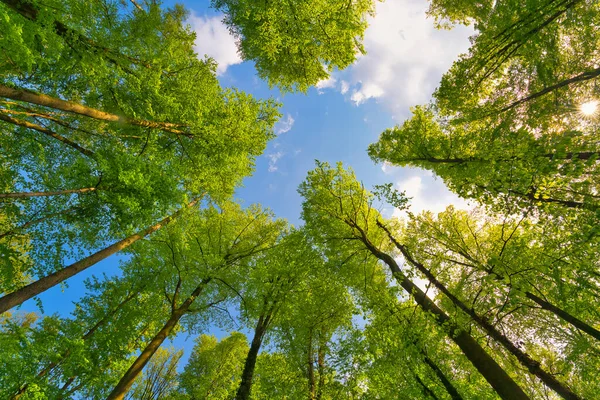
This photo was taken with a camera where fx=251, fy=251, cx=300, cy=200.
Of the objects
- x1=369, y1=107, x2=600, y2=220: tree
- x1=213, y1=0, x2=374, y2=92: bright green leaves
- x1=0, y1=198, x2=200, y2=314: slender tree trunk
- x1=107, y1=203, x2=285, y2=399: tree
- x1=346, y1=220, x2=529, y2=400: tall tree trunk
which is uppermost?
x1=213, y1=0, x2=374, y2=92: bright green leaves

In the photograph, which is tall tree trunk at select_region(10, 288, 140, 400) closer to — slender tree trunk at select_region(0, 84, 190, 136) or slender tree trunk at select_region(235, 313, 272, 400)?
slender tree trunk at select_region(235, 313, 272, 400)

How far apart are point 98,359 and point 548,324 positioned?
37.1ft

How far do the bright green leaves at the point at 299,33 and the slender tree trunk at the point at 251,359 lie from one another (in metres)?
7.87

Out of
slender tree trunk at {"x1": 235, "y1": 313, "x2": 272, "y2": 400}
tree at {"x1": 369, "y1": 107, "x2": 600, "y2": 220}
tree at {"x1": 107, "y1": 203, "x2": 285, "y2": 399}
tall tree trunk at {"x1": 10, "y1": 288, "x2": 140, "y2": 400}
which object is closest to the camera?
tree at {"x1": 369, "y1": 107, "x2": 600, "y2": 220}

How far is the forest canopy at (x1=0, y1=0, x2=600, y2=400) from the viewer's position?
3.86 m

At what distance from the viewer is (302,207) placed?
8.90 m

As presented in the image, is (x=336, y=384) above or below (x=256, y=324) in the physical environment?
below

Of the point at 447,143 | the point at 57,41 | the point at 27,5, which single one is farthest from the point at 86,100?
the point at 447,143

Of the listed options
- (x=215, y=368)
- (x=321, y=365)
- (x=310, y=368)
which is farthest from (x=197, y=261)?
(x=215, y=368)

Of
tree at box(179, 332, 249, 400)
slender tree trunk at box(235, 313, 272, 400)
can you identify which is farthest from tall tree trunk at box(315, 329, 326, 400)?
tree at box(179, 332, 249, 400)

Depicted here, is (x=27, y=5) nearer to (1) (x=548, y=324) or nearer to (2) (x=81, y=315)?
(2) (x=81, y=315)

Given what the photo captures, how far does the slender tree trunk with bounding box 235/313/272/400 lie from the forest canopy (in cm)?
6

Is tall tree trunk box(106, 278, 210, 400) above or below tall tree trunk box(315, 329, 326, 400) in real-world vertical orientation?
above

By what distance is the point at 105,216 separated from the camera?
579 cm
